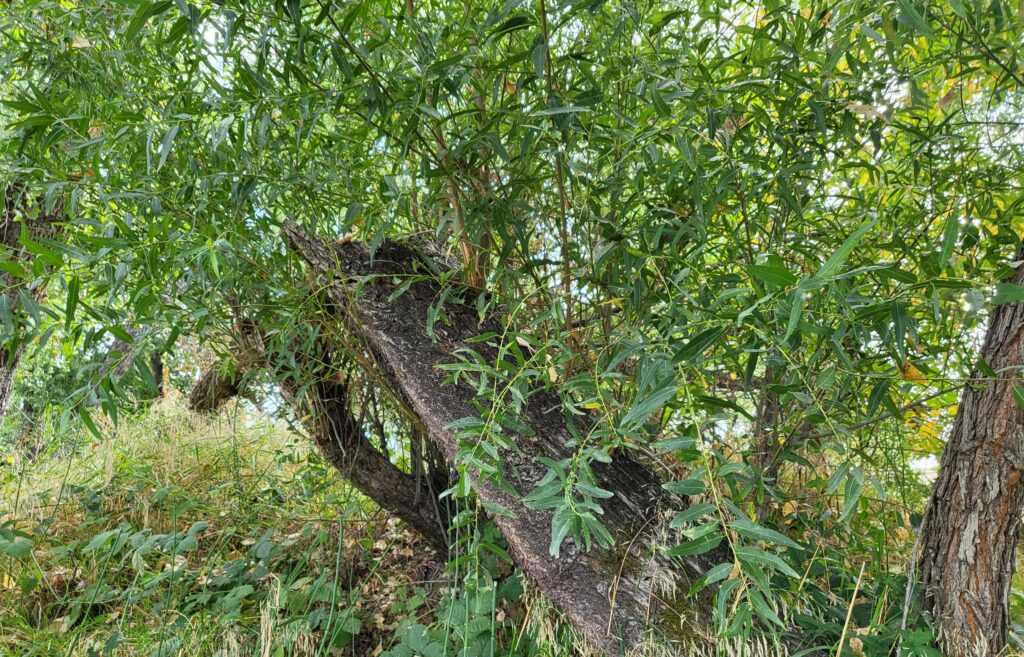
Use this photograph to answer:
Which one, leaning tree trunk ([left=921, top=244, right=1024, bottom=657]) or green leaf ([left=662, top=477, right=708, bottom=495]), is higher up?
green leaf ([left=662, top=477, right=708, bottom=495])

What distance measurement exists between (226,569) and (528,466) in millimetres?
1256

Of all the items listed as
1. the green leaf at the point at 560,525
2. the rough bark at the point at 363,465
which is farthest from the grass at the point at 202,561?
the green leaf at the point at 560,525

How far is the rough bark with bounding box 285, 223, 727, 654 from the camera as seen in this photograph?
1454 millimetres

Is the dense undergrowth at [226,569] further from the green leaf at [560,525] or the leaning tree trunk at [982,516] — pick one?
the leaning tree trunk at [982,516]

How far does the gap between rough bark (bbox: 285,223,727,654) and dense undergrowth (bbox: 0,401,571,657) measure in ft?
0.61

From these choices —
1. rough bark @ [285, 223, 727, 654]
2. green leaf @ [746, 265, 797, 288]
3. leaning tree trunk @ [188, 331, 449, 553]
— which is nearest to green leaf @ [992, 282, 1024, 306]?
green leaf @ [746, 265, 797, 288]

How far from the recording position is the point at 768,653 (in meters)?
1.34

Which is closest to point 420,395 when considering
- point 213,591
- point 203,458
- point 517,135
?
point 517,135

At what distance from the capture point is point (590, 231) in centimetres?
143

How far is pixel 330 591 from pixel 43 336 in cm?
115

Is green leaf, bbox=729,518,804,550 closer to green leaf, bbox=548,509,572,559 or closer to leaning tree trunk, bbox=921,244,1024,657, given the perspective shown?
green leaf, bbox=548,509,572,559

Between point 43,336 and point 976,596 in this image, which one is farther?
point 976,596

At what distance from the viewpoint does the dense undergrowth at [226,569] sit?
1814 mm

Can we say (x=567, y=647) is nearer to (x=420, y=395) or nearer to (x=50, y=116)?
(x=420, y=395)
